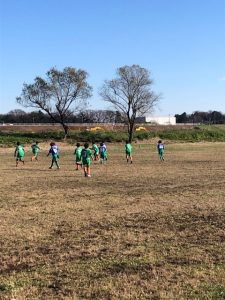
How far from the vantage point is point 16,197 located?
48.6 feet

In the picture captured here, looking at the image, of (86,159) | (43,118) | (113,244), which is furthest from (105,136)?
(43,118)

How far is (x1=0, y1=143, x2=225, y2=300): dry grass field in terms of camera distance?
20.1 ft

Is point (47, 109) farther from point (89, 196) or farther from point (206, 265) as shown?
point (206, 265)

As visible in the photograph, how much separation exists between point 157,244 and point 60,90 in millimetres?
69536

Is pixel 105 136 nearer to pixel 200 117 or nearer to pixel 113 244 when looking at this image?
pixel 113 244

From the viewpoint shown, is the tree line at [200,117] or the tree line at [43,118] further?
the tree line at [200,117]

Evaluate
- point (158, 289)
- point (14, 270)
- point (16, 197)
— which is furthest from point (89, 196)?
point (158, 289)

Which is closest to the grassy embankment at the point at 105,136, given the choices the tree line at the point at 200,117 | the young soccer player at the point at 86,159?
the young soccer player at the point at 86,159

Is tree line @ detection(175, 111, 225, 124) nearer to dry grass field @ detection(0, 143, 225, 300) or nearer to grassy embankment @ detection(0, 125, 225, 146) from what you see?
grassy embankment @ detection(0, 125, 225, 146)

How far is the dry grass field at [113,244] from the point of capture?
20.1 feet

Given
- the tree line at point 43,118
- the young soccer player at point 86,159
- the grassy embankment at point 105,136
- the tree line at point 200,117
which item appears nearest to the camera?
the young soccer player at point 86,159

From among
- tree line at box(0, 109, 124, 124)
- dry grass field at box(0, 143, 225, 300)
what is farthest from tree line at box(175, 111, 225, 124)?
dry grass field at box(0, 143, 225, 300)

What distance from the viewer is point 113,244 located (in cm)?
841

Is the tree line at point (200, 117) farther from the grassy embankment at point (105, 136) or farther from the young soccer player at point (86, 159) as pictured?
the young soccer player at point (86, 159)
